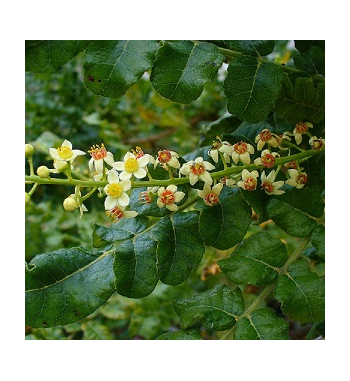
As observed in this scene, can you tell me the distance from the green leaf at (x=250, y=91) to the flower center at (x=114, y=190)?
220mm

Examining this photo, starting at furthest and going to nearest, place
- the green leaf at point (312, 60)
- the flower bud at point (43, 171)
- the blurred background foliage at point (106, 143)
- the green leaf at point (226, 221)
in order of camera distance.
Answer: the blurred background foliage at point (106, 143), the green leaf at point (312, 60), the green leaf at point (226, 221), the flower bud at point (43, 171)

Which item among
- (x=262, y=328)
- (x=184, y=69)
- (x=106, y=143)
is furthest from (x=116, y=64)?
(x=106, y=143)

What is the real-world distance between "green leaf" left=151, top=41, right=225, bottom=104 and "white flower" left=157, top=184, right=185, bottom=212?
0.43ft

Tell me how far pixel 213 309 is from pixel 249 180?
21 centimetres

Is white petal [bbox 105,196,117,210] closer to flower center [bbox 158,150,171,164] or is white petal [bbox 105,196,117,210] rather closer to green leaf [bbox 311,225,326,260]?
flower center [bbox 158,150,171,164]

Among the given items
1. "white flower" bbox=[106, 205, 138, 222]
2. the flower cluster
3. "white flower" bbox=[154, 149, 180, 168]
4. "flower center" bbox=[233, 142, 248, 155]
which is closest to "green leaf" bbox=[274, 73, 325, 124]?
the flower cluster

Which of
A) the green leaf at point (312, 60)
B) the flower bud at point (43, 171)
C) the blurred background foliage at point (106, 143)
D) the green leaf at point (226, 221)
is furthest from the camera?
the blurred background foliage at point (106, 143)

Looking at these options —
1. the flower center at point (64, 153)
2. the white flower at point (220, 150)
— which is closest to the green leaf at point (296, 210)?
the white flower at point (220, 150)

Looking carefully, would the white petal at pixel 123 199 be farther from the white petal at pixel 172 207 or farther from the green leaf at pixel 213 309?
the green leaf at pixel 213 309

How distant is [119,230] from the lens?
803 millimetres

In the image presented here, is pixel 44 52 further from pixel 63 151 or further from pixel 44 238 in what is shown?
pixel 44 238

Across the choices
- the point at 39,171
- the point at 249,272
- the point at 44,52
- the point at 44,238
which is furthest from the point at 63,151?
the point at 44,238

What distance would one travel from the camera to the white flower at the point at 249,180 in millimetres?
780

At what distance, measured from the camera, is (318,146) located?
848mm
